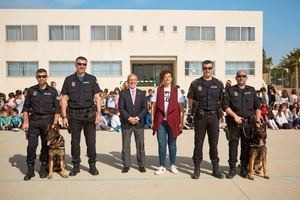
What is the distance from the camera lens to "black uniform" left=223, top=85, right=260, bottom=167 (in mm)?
6023

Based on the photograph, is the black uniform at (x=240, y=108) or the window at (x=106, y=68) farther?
the window at (x=106, y=68)

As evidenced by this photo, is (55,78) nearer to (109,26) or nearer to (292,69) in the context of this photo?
(109,26)

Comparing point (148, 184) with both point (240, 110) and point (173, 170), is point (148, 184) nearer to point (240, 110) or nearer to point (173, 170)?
point (173, 170)

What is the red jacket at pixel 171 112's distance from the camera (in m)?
6.30

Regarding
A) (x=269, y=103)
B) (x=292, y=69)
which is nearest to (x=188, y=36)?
(x=269, y=103)

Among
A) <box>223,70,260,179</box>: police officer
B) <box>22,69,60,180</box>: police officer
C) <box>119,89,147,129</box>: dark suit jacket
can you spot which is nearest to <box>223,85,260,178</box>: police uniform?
<box>223,70,260,179</box>: police officer


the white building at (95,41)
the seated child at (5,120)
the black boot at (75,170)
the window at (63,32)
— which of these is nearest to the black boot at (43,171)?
the black boot at (75,170)

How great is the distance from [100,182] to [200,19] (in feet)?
80.8

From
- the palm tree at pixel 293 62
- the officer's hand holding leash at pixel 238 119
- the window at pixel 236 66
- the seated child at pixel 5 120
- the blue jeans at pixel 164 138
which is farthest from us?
the palm tree at pixel 293 62

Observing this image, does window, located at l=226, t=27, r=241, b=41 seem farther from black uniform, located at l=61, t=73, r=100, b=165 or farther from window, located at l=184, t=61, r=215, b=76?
black uniform, located at l=61, t=73, r=100, b=165

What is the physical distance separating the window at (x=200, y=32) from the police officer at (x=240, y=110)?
2292cm

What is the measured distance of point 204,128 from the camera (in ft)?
19.8

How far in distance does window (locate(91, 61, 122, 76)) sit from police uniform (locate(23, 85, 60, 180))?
21934 millimetres

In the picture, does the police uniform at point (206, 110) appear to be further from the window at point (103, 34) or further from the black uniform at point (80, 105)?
the window at point (103, 34)
